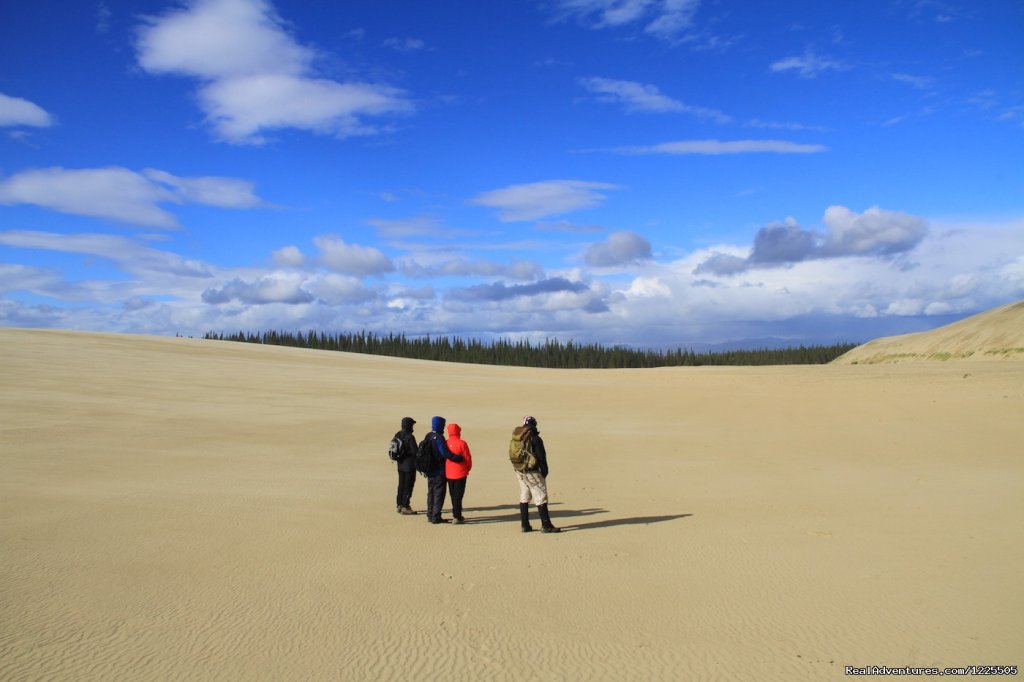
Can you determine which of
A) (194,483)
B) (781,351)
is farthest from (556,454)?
(781,351)

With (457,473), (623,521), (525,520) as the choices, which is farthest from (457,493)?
(623,521)

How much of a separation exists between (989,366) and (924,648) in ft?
92.1

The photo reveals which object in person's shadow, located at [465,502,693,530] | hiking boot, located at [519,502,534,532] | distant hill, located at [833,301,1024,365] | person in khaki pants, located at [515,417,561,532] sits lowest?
person's shadow, located at [465,502,693,530]

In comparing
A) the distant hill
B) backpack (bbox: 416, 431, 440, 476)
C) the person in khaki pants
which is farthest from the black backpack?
the distant hill

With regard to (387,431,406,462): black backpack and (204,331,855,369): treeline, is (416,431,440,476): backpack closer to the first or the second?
(387,431,406,462): black backpack

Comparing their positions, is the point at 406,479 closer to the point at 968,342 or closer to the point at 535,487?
the point at 535,487

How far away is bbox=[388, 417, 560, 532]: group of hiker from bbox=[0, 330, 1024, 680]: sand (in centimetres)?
37

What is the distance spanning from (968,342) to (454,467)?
115ft

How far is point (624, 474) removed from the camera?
48.5 feet

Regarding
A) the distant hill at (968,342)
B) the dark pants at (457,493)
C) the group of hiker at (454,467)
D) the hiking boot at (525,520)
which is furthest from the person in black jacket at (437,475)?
the distant hill at (968,342)

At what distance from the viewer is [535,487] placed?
1002 centimetres

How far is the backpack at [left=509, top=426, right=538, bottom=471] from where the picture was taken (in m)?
10.1

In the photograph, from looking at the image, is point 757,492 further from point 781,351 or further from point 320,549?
point 781,351

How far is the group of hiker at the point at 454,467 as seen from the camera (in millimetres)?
10047
